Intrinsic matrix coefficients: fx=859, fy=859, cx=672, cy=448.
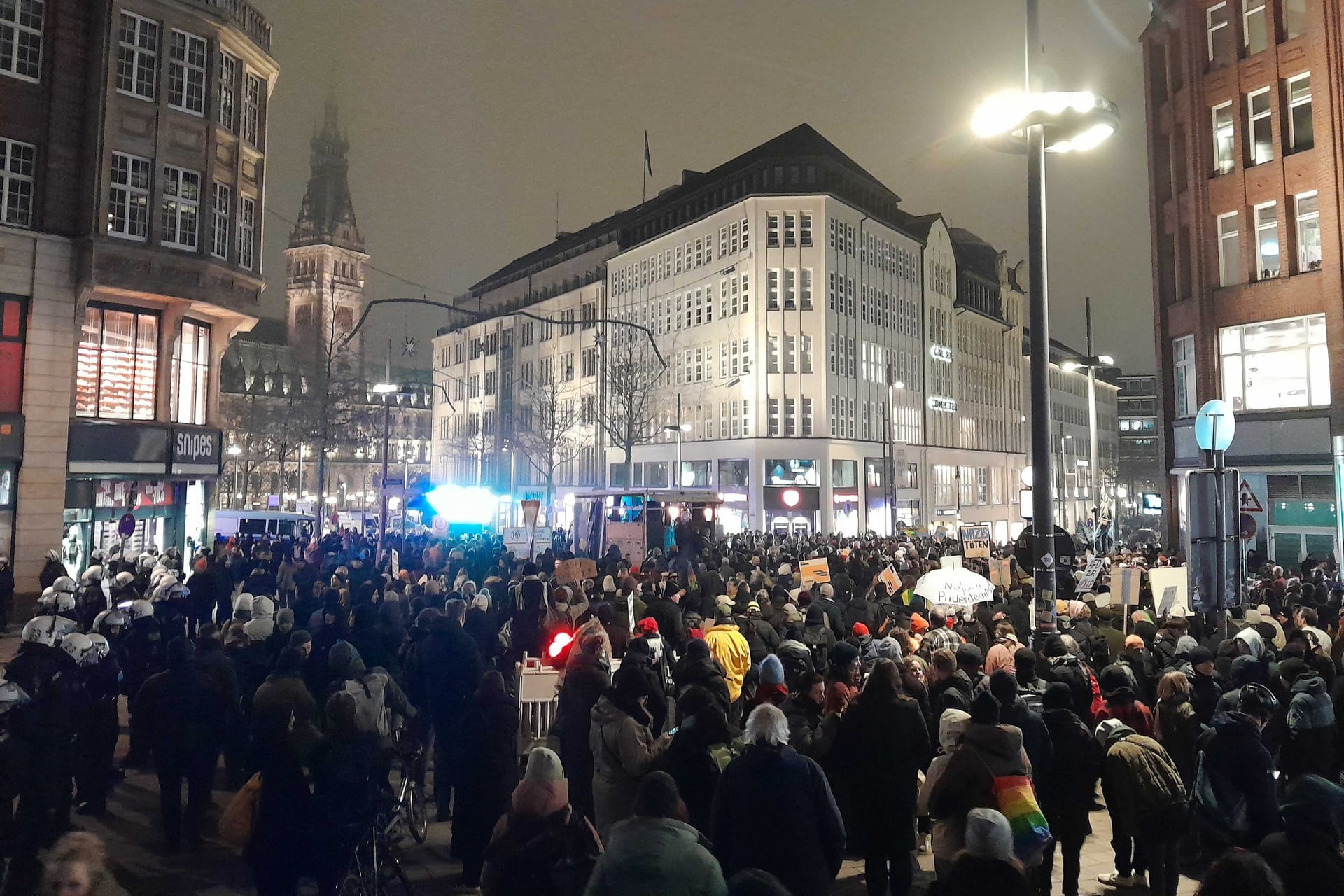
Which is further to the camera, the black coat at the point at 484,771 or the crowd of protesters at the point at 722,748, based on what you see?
the black coat at the point at 484,771

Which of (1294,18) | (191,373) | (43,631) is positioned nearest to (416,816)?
(43,631)

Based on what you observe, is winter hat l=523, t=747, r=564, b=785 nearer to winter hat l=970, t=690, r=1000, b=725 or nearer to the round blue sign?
winter hat l=970, t=690, r=1000, b=725

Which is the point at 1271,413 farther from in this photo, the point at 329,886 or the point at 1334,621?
the point at 329,886

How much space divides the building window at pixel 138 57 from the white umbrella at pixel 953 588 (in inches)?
992

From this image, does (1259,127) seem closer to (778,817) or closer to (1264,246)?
(1264,246)

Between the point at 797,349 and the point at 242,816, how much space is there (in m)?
50.0

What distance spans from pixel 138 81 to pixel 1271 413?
33.9 m

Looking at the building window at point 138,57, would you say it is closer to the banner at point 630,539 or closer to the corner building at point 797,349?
the banner at point 630,539

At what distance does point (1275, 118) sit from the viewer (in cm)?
2514

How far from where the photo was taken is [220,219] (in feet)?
87.2

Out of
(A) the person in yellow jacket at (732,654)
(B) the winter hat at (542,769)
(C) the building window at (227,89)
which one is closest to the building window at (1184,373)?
(A) the person in yellow jacket at (732,654)

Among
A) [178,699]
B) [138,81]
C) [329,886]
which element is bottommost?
[329,886]

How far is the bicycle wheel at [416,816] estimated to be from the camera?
27.0 feet

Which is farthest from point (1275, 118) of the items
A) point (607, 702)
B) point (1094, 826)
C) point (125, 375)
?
point (125, 375)
